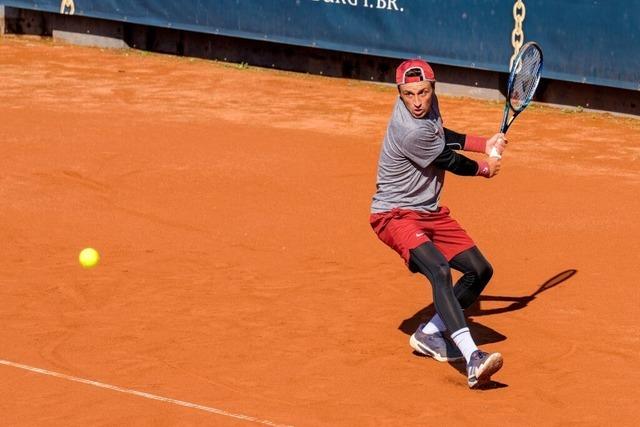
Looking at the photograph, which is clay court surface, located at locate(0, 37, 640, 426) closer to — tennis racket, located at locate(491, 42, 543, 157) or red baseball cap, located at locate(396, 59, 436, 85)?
tennis racket, located at locate(491, 42, 543, 157)

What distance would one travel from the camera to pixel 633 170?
48.6 ft

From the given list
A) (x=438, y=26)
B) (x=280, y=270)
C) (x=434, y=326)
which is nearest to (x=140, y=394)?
(x=434, y=326)

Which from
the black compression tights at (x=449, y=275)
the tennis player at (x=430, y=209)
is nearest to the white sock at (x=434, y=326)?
the tennis player at (x=430, y=209)

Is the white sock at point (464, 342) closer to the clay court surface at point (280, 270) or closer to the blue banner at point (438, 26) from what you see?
the clay court surface at point (280, 270)

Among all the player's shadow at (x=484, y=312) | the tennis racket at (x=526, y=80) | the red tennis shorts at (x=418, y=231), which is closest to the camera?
the red tennis shorts at (x=418, y=231)

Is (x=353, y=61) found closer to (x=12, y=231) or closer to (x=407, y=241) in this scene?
(x=12, y=231)

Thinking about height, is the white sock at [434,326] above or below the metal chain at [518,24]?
below

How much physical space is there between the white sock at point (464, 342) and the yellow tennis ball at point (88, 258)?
366 centimetres

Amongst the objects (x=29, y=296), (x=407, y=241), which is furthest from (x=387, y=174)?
(x=29, y=296)

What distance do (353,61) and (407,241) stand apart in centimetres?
1238

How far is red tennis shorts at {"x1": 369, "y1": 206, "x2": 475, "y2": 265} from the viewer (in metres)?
8.45

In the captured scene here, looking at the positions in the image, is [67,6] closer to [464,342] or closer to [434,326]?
[434,326]

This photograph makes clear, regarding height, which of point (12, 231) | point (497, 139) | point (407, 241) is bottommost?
point (12, 231)

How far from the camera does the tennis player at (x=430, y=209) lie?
8.20m
